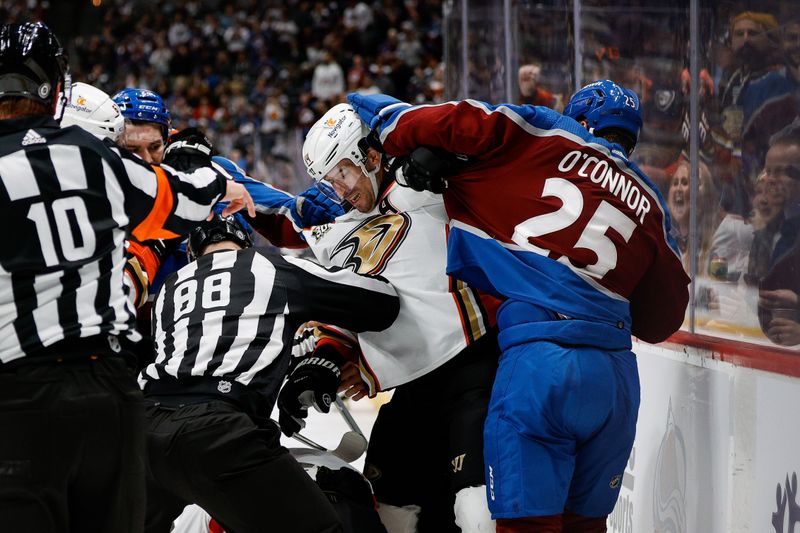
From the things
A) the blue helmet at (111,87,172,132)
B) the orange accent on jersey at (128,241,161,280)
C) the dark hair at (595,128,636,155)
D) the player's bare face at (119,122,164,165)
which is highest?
the blue helmet at (111,87,172,132)

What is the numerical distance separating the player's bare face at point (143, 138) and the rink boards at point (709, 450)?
6.15 feet

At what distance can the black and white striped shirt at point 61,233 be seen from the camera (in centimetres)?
183

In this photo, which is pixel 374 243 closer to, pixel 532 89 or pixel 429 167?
pixel 429 167

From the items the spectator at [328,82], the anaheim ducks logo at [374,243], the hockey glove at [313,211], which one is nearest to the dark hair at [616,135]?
the anaheim ducks logo at [374,243]

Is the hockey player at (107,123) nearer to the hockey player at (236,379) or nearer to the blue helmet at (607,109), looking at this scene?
the hockey player at (236,379)

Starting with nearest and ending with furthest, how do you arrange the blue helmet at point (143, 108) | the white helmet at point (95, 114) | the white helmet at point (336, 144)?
the white helmet at point (336, 144) → the white helmet at point (95, 114) → the blue helmet at point (143, 108)

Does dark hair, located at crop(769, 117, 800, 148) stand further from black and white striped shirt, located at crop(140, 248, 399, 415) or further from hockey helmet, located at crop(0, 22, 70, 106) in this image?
hockey helmet, located at crop(0, 22, 70, 106)

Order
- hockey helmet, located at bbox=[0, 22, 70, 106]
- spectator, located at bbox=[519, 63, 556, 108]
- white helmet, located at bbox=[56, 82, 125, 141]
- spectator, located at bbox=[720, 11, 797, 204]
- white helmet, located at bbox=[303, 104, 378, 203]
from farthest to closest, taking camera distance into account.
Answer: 1. spectator, located at bbox=[519, 63, 556, 108]
2. white helmet, located at bbox=[56, 82, 125, 141]
3. white helmet, located at bbox=[303, 104, 378, 203]
4. spectator, located at bbox=[720, 11, 797, 204]
5. hockey helmet, located at bbox=[0, 22, 70, 106]

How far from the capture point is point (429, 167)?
2.49 m

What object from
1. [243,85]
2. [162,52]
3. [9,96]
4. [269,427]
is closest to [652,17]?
[269,427]

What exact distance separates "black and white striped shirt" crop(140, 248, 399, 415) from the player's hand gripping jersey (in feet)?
1.24

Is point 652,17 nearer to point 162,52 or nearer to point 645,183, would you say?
point 645,183

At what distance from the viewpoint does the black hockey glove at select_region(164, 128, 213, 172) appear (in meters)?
2.99

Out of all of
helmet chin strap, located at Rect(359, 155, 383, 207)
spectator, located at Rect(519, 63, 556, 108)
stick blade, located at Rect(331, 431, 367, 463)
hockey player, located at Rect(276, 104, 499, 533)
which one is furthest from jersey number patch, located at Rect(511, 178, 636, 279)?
spectator, located at Rect(519, 63, 556, 108)
